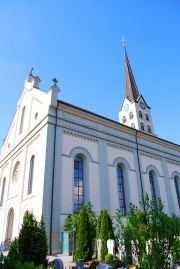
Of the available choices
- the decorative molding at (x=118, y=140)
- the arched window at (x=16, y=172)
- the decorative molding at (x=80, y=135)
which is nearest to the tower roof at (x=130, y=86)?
the decorative molding at (x=118, y=140)

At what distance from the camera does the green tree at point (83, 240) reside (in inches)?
517

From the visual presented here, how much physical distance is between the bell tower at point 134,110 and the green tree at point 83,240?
2802 cm

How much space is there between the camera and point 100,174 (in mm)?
20406

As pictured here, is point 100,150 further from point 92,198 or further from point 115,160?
point 92,198

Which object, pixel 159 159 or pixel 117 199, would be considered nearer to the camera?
pixel 117 199

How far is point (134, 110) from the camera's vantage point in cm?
4212

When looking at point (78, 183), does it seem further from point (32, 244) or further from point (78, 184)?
point (32, 244)

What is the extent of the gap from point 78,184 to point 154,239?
13521 millimetres

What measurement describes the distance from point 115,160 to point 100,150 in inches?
76.8

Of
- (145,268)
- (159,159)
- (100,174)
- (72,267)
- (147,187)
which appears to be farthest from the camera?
(159,159)

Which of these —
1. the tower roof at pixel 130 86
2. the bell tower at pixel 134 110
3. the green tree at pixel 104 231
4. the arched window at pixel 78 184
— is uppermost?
the tower roof at pixel 130 86

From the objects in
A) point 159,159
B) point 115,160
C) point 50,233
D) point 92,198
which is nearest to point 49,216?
point 50,233

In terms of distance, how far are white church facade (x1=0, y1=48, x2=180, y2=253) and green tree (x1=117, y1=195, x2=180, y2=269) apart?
1086cm

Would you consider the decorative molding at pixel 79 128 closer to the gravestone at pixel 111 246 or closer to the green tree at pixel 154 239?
the gravestone at pixel 111 246
